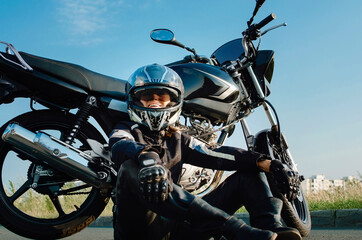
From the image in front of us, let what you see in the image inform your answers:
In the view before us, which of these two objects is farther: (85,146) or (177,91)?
(85,146)

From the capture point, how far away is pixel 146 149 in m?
1.87

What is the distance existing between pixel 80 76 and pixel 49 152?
724 mm

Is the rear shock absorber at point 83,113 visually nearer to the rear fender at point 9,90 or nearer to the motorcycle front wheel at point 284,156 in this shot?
the rear fender at point 9,90

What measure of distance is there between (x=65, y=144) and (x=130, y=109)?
27.2 inches

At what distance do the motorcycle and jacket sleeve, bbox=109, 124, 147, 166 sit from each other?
0.66 metres

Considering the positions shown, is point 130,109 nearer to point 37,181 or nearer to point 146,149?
point 146,149

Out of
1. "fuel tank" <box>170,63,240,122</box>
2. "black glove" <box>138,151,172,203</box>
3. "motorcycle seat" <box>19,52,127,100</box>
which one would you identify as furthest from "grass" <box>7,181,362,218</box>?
"black glove" <box>138,151,172,203</box>

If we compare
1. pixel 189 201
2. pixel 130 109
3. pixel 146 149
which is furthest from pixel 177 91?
pixel 189 201

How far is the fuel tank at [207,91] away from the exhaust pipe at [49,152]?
42.6 inches

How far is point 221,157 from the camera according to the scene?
2408 millimetres

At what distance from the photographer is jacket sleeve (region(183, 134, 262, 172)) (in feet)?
7.67

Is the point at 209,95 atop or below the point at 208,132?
atop

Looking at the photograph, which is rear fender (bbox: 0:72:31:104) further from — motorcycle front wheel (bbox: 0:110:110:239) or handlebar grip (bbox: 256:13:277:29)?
handlebar grip (bbox: 256:13:277:29)

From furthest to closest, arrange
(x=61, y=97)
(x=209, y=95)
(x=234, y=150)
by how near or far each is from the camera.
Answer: (x=209, y=95) → (x=61, y=97) → (x=234, y=150)
